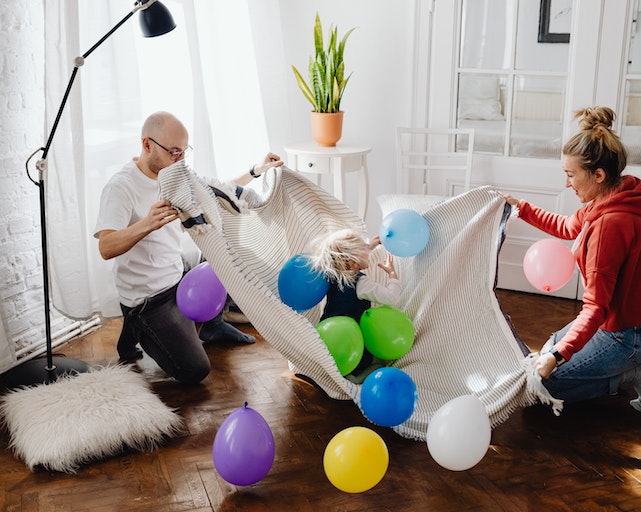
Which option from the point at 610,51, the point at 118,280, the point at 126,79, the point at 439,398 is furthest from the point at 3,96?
the point at 610,51

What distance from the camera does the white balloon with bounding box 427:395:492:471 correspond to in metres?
2.23

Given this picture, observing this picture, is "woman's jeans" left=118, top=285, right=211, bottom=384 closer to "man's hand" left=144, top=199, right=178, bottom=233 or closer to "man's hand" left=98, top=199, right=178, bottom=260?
"man's hand" left=98, top=199, right=178, bottom=260

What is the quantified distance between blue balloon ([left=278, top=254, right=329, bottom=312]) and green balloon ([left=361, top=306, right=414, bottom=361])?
0.65 ft

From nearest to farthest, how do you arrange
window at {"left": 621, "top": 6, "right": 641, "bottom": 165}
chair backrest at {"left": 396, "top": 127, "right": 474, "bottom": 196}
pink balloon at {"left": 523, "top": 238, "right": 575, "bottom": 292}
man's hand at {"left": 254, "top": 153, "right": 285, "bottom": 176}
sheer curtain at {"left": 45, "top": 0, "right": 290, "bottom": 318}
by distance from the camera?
pink balloon at {"left": 523, "top": 238, "right": 575, "bottom": 292}, man's hand at {"left": 254, "top": 153, "right": 285, "bottom": 176}, sheer curtain at {"left": 45, "top": 0, "right": 290, "bottom": 318}, window at {"left": 621, "top": 6, "right": 641, "bottom": 165}, chair backrest at {"left": 396, "top": 127, "right": 474, "bottom": 196}

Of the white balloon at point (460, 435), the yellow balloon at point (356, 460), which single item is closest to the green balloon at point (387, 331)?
the white balloon at point (460, 435)

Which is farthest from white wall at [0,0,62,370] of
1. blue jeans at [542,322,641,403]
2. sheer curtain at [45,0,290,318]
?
blue jeans at [542,322,641,403]

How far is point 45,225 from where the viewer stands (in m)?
2.82

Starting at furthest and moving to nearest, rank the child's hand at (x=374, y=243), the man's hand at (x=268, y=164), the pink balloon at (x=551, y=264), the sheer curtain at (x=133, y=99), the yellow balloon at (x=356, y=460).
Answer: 1. the sheer curtain at (x=133, y=99)
2. the man's hand at (x=268, y=164)
3. the pink balloon at (x=551, y=264)
4. the child's hand at (x=374, y=243)
5. the yellow balloon at (x=356, y=460)

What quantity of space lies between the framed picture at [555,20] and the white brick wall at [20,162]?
7.74 feet

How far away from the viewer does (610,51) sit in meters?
3.70

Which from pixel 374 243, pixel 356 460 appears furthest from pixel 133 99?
pixel 356 460

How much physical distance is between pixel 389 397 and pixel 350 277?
0.48m

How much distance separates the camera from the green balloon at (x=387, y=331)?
8.77ft

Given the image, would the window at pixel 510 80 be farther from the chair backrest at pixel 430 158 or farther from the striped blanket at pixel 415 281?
the striped blanket at pixel 415 281
